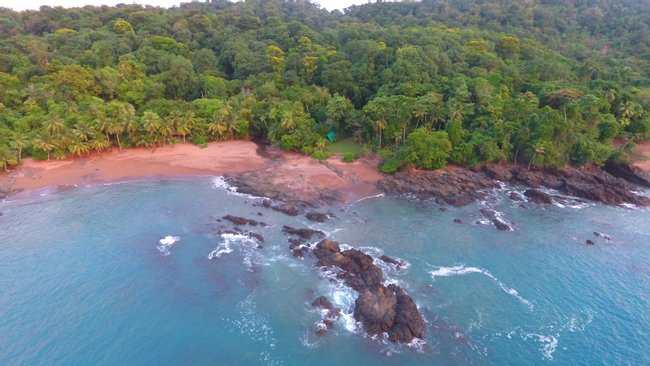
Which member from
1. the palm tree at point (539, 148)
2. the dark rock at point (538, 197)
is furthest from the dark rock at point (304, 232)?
the palm tree at point (539, 148)

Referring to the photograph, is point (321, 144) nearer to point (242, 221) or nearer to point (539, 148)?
point (242, 221)

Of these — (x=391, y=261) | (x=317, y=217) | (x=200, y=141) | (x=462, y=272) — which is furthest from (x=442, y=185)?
(x=200, y=141)

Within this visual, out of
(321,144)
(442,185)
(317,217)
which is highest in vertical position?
(321,144)

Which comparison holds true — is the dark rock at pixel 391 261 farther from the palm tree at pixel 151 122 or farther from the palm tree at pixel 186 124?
the palm tree at pixel 151 122

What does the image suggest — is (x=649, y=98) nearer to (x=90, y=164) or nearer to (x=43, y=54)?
(x=90, y=164)

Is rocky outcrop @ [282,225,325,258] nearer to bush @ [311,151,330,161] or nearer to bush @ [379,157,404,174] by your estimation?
bush @ [379,157,404,174]

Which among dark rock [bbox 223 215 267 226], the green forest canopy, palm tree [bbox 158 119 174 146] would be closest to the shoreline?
the green forest canopy

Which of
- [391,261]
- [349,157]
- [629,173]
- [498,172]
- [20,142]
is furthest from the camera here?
[349,157]
